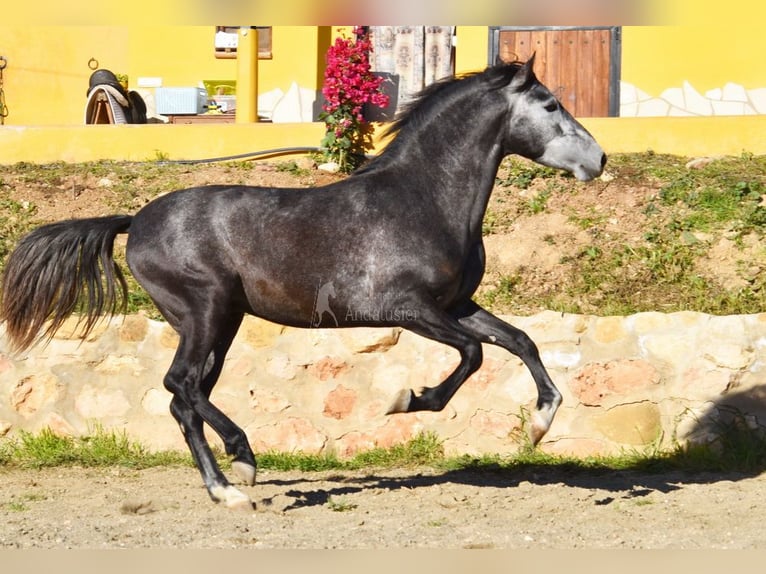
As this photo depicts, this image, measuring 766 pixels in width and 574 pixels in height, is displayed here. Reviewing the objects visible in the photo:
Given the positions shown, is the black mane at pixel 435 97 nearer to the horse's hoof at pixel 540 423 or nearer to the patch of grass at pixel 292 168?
the horse's hoof at pixel 540 423

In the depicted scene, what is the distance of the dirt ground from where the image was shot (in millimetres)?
5445

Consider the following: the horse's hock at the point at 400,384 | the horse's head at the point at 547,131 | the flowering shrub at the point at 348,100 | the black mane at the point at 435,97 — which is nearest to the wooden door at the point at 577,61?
the flowering shrub at the point at 348,100

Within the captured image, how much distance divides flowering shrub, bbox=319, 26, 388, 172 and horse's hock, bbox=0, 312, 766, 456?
448cm

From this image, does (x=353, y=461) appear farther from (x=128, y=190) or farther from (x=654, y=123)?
(x=654, y=123)

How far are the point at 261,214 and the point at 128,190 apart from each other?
218 inches

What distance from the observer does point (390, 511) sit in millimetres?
6285

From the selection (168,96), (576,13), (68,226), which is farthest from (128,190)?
(576,13)

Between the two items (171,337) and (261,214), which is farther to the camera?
(171,337)

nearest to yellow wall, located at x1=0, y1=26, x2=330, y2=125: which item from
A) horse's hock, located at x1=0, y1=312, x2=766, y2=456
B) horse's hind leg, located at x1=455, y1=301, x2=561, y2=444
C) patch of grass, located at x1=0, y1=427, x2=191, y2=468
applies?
horse's hock, located at x1=0, y1=312, x2=766, y2=456

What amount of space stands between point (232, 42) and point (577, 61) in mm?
4782

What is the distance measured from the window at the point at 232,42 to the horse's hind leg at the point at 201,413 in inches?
372

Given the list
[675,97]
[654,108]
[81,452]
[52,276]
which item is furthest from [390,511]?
[675,97]

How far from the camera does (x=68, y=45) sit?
55.3 feet

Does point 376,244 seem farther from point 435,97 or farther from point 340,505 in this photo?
point 340,505
